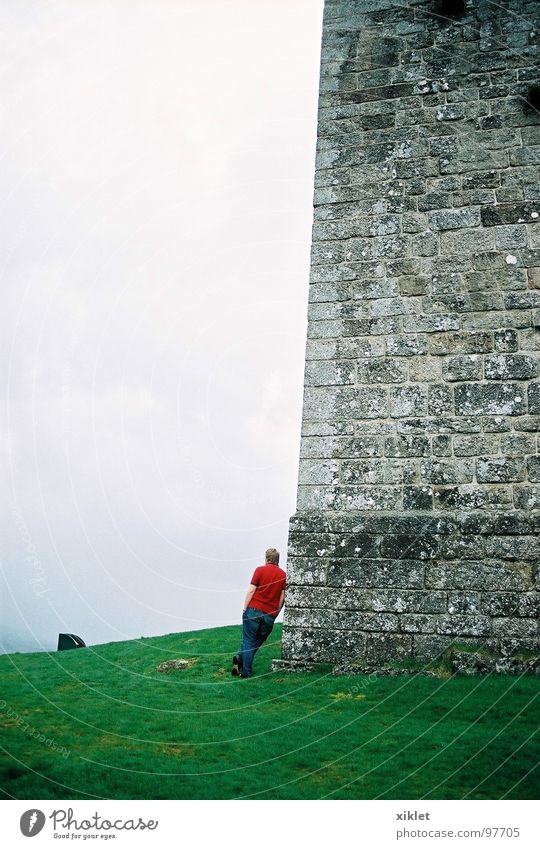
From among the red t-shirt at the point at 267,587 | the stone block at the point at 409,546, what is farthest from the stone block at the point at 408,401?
the red t-shirt at the point at 267,587

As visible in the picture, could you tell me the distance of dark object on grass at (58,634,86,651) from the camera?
9.16 meters

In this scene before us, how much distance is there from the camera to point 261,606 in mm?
A: 6566

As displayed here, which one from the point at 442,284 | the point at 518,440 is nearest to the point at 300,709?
the point at 518,440

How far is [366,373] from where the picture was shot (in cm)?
676

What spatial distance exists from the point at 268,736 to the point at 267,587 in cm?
216

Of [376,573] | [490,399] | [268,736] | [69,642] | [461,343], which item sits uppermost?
[461,343]

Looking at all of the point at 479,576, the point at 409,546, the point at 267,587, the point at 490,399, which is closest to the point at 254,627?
the point at 267,587

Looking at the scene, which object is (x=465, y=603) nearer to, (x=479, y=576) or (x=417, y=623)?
(x=479, y=576)

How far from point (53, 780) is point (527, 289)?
592 centimetres

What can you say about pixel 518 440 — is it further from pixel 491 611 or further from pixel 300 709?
pixel 300 709

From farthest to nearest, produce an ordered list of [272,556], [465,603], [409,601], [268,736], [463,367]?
[272,556] < [463,367] < [409,601] < [465,603] < [268,736]

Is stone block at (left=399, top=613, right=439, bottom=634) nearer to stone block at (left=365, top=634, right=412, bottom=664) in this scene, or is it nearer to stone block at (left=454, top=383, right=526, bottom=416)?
stone block at (left=365, top=634, right=412, bottom=664)

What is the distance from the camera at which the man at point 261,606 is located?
255 inches

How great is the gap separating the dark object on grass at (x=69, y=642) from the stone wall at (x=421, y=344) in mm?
4353
